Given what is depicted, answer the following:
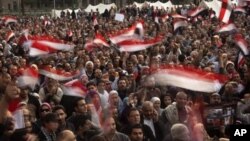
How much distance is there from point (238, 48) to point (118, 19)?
16436 mm

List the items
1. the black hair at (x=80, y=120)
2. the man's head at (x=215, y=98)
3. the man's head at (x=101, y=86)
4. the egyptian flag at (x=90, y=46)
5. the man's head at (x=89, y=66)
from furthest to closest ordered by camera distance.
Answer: the egyptian flag at (x=90, y=46) < the man's head at (x=89, y=66) < the man's head at (x=101, y=86) < the man's head at (x=215, y=98) < the black hair at (x=80, y=120)

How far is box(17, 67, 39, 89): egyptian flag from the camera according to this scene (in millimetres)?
11425

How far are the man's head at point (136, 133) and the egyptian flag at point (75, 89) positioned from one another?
2297mm

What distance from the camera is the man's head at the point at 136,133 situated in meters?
8.40

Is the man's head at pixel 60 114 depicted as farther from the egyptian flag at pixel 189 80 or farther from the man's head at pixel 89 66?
the man's head at pixel 89 66

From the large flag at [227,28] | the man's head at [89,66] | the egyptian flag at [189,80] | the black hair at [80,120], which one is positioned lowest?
the large flag at [227,28]

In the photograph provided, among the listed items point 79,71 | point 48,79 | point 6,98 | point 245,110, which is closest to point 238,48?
point 79,71

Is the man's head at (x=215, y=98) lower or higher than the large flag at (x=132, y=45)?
higher

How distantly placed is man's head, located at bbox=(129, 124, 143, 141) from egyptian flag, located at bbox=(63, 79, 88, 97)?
2297 millimetres

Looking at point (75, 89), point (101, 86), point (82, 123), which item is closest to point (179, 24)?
point (101, 86)

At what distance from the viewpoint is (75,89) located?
36.2 ft

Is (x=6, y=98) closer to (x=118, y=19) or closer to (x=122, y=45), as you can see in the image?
(x=122, y=45)

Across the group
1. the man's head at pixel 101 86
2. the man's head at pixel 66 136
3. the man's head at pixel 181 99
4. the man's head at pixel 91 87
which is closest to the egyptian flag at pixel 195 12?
the man's head at pixel 101 86

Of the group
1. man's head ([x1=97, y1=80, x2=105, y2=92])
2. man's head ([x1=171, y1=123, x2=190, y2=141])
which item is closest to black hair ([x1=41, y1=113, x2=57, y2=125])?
man's head ([x1=171, y1=123, x2=190, y2=141])
